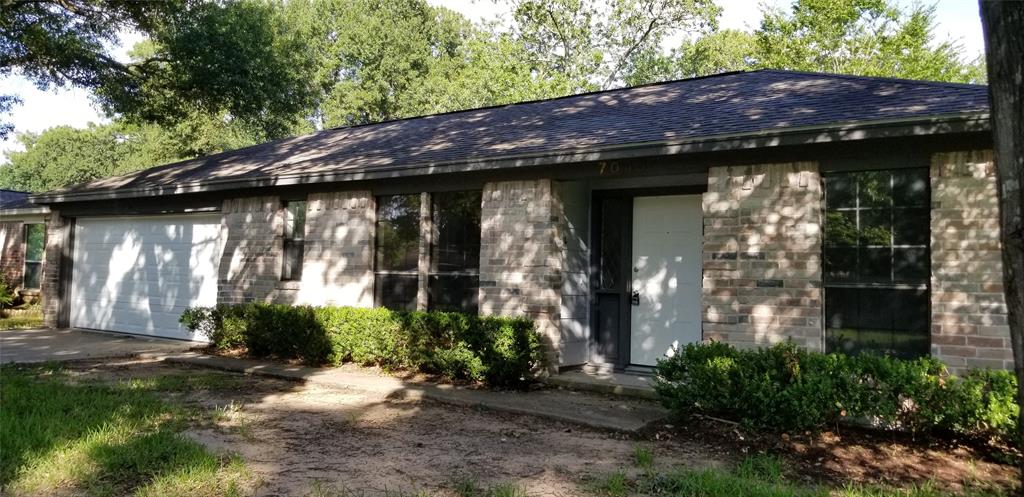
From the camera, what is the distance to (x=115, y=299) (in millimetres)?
12844

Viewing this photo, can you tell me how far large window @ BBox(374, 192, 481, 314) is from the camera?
29.3ft

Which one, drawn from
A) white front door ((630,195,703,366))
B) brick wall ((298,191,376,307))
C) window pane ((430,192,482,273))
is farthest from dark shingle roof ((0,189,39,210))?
white front door ((630,195,703,366))

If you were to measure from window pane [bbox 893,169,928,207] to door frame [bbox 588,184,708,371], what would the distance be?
2516 mm

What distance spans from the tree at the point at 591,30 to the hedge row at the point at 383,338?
2009 cm

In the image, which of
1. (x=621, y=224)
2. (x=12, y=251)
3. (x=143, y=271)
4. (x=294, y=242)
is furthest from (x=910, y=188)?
(x=12, y=251)

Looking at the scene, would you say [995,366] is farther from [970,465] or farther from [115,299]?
[115,299]

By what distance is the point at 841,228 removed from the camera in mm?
6449

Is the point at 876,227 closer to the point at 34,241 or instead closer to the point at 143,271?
the point at 143,271

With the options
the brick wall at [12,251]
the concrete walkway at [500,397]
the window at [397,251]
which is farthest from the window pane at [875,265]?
the brick wall at [12,251]

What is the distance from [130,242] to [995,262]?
43.1 feet

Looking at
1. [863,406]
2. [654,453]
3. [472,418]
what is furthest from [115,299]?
[863,406]

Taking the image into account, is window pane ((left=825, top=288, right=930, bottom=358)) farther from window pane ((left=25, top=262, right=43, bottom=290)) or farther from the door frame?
window pane ((left=25, top=262, right=43, bottom=290))

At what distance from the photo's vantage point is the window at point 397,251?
9.38m

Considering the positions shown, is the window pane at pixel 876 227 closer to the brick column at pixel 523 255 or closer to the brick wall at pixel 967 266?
the brick wall at pixel 967 266
